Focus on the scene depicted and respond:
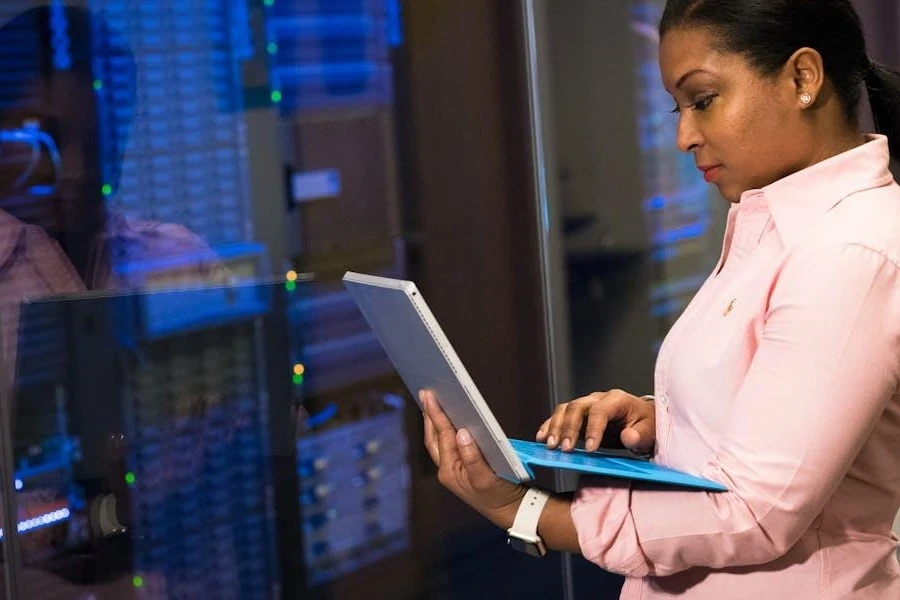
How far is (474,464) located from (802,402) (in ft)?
1.16

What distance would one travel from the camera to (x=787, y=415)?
A: 0.98 meters

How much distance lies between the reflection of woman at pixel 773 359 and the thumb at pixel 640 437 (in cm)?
10

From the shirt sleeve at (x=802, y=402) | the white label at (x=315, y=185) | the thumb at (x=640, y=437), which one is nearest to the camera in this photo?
the shirt sleeve at (x=802, y=402)

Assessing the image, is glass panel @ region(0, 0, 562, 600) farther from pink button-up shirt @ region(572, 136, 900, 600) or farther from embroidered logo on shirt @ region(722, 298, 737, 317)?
embroidered logo on shirt @ region(722, 298, 737, 317)

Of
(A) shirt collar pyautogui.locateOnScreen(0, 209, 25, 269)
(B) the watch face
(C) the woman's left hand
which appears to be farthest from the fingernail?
(A) shirt collar pyautogui.locateOnScreen(0, 209, 25, 269)

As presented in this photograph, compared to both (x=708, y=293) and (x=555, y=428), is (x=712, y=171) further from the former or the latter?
(x=555, y=428)

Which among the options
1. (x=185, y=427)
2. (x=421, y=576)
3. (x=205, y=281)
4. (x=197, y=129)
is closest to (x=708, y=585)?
(x=185, y=427)

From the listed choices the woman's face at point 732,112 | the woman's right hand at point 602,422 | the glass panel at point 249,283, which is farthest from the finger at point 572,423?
the glass panel at point 249,283

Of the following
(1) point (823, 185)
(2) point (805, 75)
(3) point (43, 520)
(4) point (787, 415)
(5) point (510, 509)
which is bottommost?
(3) point (43, 520)

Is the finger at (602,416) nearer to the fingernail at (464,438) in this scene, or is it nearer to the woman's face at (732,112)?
the fingernail at (464,438)

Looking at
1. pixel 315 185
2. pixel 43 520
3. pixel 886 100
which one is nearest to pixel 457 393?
pixel 886 100

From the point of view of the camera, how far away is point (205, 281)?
7.34 ft

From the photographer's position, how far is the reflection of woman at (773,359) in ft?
3.23

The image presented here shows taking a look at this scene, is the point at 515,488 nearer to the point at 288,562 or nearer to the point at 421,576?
the point at 288,562
